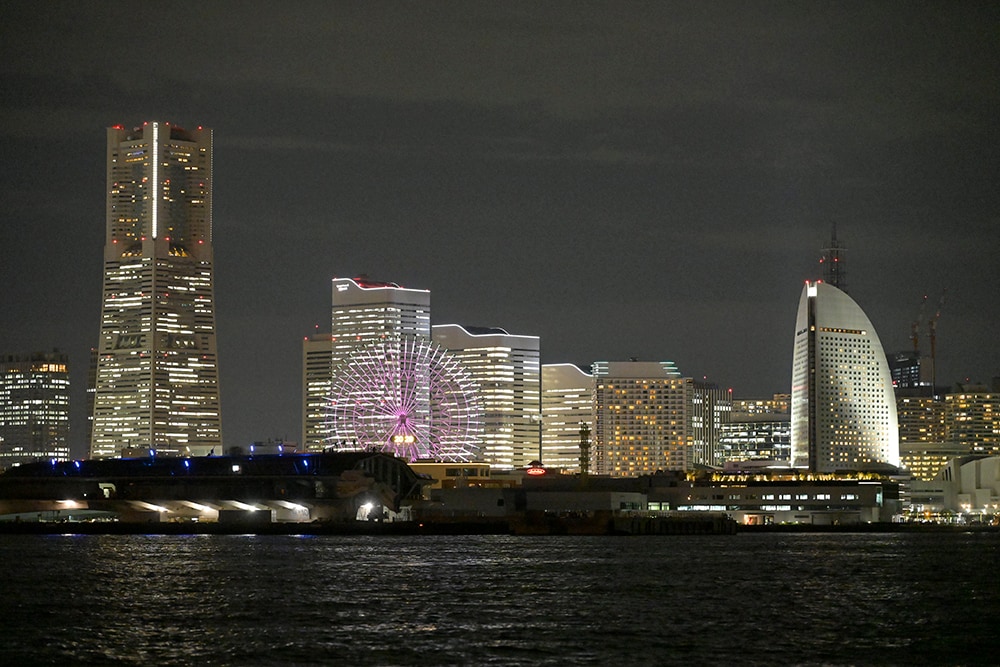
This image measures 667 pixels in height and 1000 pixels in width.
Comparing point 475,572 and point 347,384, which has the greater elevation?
point 347,384

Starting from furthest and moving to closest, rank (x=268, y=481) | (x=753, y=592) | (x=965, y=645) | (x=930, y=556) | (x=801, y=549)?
(x=268, y=481), (x=801, y=549), (x=930, y=556), (x=753, y=592), (x=965, y=645)

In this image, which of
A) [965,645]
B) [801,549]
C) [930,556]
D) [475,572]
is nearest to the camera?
[965,645]

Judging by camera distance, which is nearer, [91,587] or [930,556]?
[91,587]

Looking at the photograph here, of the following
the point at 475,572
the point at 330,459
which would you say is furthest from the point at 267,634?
the point at 330,459

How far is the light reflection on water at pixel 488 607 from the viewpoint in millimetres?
67875

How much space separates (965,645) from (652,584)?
109 ft

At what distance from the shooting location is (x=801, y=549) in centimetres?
15875

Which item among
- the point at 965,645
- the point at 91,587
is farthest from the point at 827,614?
the point at 91,587

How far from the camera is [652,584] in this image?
102438 millimetres

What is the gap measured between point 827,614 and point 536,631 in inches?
645

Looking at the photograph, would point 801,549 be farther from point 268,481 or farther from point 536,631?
point 536,631

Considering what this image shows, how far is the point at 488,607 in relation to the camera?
86250 millimetres

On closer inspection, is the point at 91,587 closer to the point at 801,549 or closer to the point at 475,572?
the point at 475,572

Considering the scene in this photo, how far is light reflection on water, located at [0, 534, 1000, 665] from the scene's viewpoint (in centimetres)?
6788
